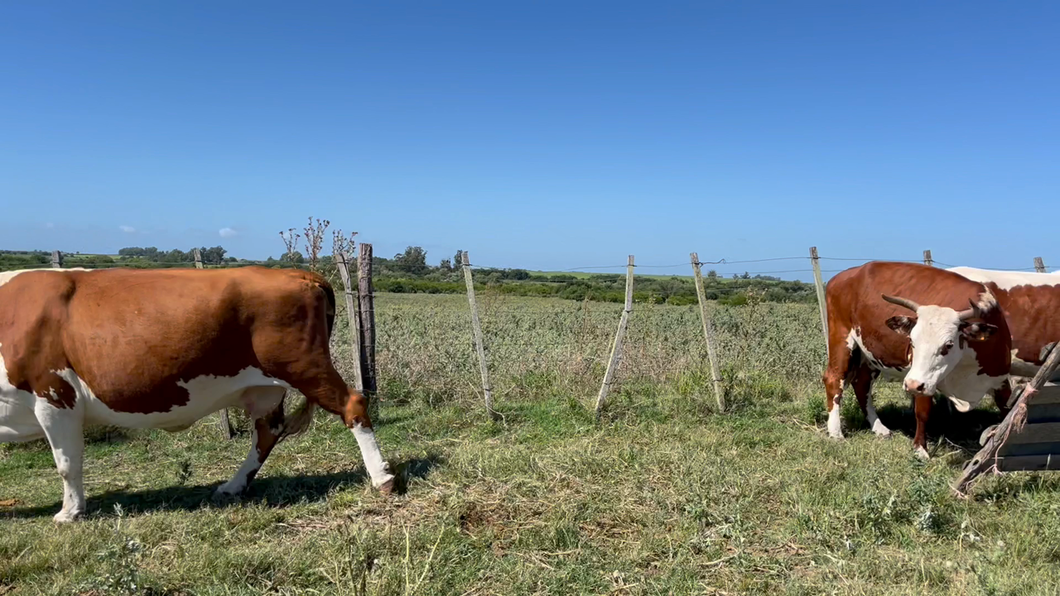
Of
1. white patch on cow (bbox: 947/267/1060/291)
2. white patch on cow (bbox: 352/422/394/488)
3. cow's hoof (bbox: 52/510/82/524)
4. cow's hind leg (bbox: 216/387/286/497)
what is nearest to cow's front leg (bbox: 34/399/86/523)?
cow's hoof (bbox: 52/510/82/524)

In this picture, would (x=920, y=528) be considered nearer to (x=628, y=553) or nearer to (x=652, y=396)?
(x=628, y=553)

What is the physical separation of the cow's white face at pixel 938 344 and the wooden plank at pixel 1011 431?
90cm

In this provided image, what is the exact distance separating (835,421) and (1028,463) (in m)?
2.33

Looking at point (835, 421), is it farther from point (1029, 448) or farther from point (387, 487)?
point (387, 487)

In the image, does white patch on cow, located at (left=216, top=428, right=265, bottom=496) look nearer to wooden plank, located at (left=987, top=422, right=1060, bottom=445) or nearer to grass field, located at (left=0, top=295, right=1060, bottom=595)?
grass field, located at (left=0, top=295, right=1060, bottom=595)

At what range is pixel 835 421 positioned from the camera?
7551 mm

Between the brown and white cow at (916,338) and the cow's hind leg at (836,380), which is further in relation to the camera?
the cow's hind leg at (836,380)

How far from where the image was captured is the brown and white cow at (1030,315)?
272 inches

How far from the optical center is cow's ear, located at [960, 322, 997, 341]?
6.02 meters

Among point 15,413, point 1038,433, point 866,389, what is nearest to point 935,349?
→ point 1038,433

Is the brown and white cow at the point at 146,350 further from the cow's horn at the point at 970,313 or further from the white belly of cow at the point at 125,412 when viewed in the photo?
the cow's horn at the point at 970,313

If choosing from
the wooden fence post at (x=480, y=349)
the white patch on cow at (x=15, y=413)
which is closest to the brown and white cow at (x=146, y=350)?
the white patch on cow at (x=15, y=413)

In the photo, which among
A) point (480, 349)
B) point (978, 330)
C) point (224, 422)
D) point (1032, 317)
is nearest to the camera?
point (978, 330)

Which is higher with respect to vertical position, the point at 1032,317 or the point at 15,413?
the point at 1032,317
